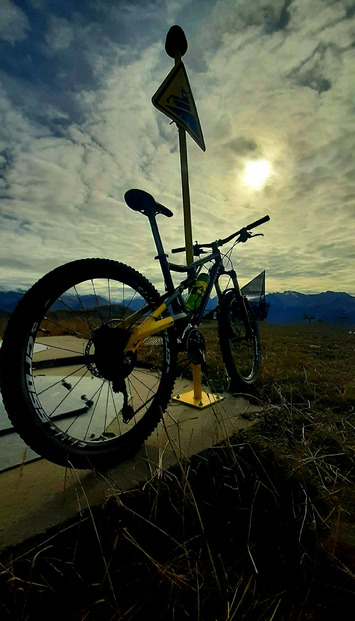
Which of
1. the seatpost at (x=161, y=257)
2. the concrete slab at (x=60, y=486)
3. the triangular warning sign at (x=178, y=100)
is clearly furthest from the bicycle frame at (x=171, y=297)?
the triangular warning sign at (x=178, y=100)

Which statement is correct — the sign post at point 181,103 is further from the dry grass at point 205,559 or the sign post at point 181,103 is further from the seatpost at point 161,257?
the dry grass at point 205,559

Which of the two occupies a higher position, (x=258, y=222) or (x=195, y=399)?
(x=258, y=222)

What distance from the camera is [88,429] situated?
1.78 m

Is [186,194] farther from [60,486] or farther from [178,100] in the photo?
[60,486]

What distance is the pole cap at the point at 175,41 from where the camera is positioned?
8.20ft

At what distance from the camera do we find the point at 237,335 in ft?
10.1

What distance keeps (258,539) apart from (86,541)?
0.60 meters

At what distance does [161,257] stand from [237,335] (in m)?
1.47

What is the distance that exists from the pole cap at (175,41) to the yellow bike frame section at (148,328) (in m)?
2.58

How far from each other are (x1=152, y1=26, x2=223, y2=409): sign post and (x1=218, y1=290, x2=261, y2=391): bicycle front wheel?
326 millimetres

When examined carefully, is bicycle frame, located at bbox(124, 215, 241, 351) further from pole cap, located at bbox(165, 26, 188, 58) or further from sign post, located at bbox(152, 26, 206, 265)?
pole cap, located at bbox(165, 26, 188, 58)

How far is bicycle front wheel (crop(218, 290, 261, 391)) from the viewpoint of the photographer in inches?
104

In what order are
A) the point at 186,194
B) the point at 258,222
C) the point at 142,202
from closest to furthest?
the point at 142,202 → the point at 186,194 → the point at 258,222

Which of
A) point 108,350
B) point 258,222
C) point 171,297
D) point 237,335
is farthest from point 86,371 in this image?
point 258,222
